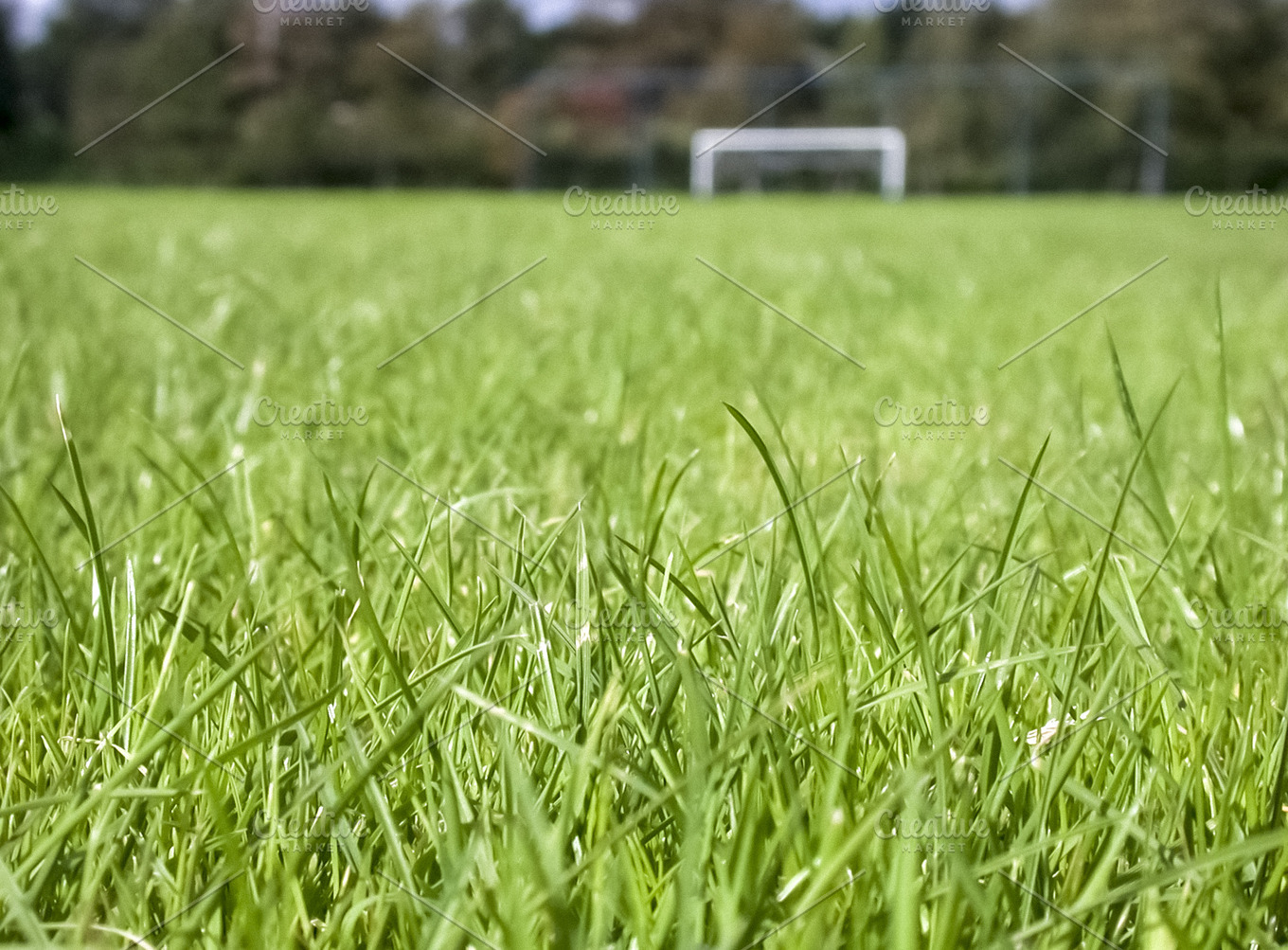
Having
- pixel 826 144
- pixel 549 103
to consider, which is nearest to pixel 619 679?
pixel 826 144

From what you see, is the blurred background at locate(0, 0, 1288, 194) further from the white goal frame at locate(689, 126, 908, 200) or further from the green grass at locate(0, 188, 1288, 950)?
the green grass at locate(0, 188, 1288, 950)

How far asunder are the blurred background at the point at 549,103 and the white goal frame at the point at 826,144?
291mm

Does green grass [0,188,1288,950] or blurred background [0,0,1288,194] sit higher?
blurred background [0,0,1288,194]

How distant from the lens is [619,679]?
0.60m

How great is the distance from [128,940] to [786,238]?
536 cm

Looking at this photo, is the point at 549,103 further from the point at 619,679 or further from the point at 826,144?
the point at 619,679

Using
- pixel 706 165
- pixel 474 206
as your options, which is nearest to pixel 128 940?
pixel 474 206

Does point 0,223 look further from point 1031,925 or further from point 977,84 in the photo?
point 977,84

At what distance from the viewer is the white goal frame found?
68.0ft

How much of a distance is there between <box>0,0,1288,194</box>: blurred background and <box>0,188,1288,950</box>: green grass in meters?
15.5

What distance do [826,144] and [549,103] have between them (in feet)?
16.6

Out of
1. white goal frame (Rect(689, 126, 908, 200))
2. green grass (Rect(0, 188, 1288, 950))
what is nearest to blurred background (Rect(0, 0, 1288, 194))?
white goal frame (Rect(689, 126, 908, 200))

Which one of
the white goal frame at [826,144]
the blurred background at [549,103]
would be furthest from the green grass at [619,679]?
the white goal frame at [826,144]

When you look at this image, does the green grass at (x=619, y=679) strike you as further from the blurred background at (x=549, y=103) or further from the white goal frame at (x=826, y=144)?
the white goal frame at (x=826, y=144)
